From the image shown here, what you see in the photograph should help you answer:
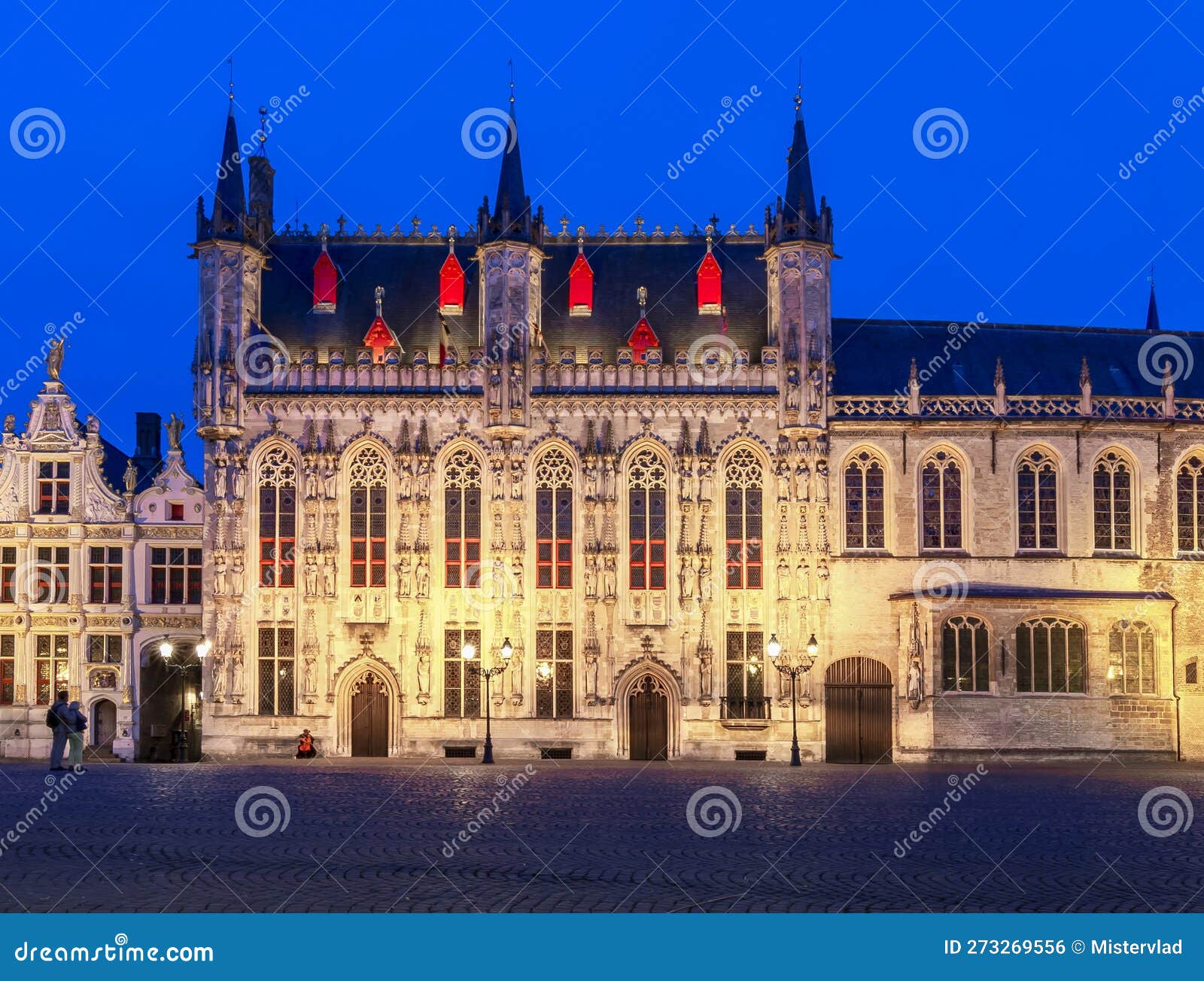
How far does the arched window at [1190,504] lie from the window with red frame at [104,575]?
34428 millimetres

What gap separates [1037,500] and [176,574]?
28342 millimetres

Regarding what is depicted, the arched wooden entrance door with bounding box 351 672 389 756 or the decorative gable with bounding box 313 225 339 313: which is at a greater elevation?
the decorative gable with bounding box 313 225 339 313

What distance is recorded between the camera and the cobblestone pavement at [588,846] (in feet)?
54.1

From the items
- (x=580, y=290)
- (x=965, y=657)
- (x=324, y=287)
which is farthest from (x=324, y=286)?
(x=965, y=657)

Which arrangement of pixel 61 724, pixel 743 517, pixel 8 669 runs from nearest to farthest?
1. pixel 61 724
2. pixel 743 517
3. pixel 8 669

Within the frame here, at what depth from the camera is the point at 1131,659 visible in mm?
46844

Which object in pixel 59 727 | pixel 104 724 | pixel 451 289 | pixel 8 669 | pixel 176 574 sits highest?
pixel 451 289

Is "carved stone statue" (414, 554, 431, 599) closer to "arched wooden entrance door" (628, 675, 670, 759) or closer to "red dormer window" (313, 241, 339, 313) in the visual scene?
"arched wooden entrance door" (628, 675, 670, 759)

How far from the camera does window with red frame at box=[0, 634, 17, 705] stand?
171ft

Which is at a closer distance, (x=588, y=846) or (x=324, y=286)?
(x=588, y=846)

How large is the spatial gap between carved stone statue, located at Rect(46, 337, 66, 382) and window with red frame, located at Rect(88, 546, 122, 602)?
607 cm

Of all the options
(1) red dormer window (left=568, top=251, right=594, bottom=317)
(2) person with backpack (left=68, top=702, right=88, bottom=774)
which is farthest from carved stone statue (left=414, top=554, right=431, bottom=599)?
(2) person with backpack (left=68, top=702, right=88, bottom=774)

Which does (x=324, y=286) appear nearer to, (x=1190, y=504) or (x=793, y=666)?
(x=793, y=666)

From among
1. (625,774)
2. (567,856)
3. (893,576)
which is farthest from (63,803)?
(893,576)
